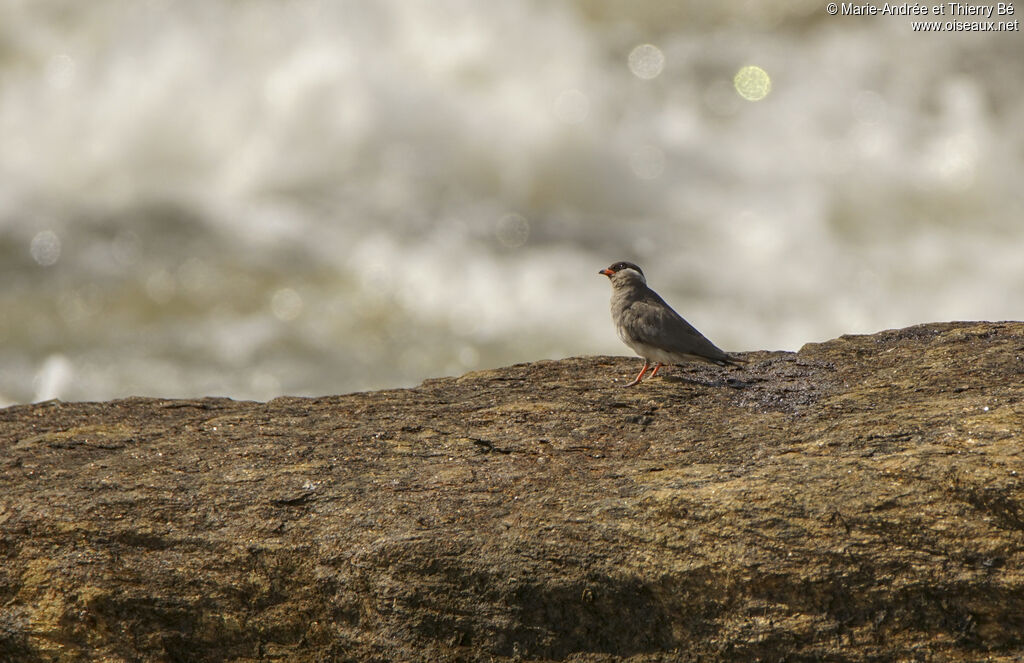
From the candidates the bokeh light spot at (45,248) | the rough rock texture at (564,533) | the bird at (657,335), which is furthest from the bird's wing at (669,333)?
the bokeh light spot at (45,248)

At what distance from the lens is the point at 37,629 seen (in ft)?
24.8

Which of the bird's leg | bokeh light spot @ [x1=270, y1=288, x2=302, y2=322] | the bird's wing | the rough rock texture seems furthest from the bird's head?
bokeh light spot @ [x1=270, y1=288, x2=302, y2=322]

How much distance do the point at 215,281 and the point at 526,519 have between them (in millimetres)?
17697

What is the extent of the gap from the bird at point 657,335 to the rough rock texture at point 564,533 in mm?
757

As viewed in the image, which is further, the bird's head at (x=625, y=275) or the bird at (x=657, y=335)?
the bird's head at (x=625, y=275)

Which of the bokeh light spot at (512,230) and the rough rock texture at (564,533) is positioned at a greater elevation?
the bokeh light spot at (512,230)

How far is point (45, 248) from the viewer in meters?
24.6

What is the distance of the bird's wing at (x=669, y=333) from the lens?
9.38 metres

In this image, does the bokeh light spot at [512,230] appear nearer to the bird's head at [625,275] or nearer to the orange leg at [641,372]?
the bird's head at [625,275]

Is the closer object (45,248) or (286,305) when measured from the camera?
(286,305)

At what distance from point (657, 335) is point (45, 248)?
1849cm

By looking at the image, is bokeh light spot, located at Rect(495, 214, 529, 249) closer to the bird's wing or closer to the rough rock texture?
the bird's wing

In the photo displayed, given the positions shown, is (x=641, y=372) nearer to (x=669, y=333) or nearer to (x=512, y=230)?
(x=669, y=333)

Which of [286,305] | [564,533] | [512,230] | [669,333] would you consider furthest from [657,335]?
Result: [512,230]
